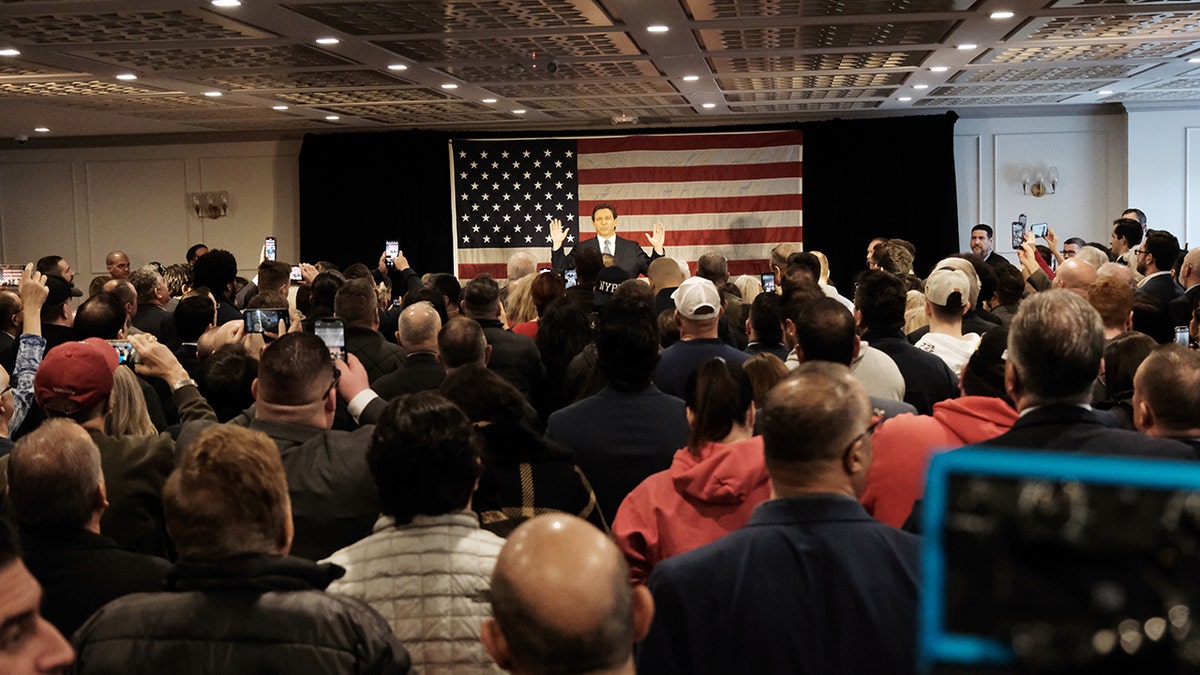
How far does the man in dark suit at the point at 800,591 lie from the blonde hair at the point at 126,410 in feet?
6.60

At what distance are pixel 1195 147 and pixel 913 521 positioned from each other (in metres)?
12.1

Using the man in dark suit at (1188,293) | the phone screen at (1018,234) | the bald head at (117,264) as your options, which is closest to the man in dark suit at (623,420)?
the man in dark suit at (1188,293)

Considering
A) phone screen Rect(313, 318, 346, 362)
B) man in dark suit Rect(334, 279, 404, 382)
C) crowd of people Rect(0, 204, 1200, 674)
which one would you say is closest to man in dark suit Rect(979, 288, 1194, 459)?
crowd of people Rect(0, 204, 1200, 674)

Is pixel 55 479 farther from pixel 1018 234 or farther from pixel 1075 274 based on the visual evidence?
pixel 1018 234

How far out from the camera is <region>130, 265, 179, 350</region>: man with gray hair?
6.01 metres

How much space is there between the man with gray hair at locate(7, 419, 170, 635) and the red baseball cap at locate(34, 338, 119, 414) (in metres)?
0.70

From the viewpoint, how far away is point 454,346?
12.8 ft

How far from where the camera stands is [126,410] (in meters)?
3.17

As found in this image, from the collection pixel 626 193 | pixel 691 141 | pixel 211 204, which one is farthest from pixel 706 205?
pixel 211 204

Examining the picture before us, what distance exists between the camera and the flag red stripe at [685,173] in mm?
13500

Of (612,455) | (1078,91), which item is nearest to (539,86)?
(1078,91)

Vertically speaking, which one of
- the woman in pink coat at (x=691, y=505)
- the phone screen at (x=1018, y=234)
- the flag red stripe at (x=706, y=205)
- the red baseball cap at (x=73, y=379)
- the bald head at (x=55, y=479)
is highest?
the flag red stripe at (x=706, y=205)

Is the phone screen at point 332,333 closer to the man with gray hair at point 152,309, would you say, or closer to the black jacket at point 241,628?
the black jacket at point 241,628

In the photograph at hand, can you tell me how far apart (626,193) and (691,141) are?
0.98m
